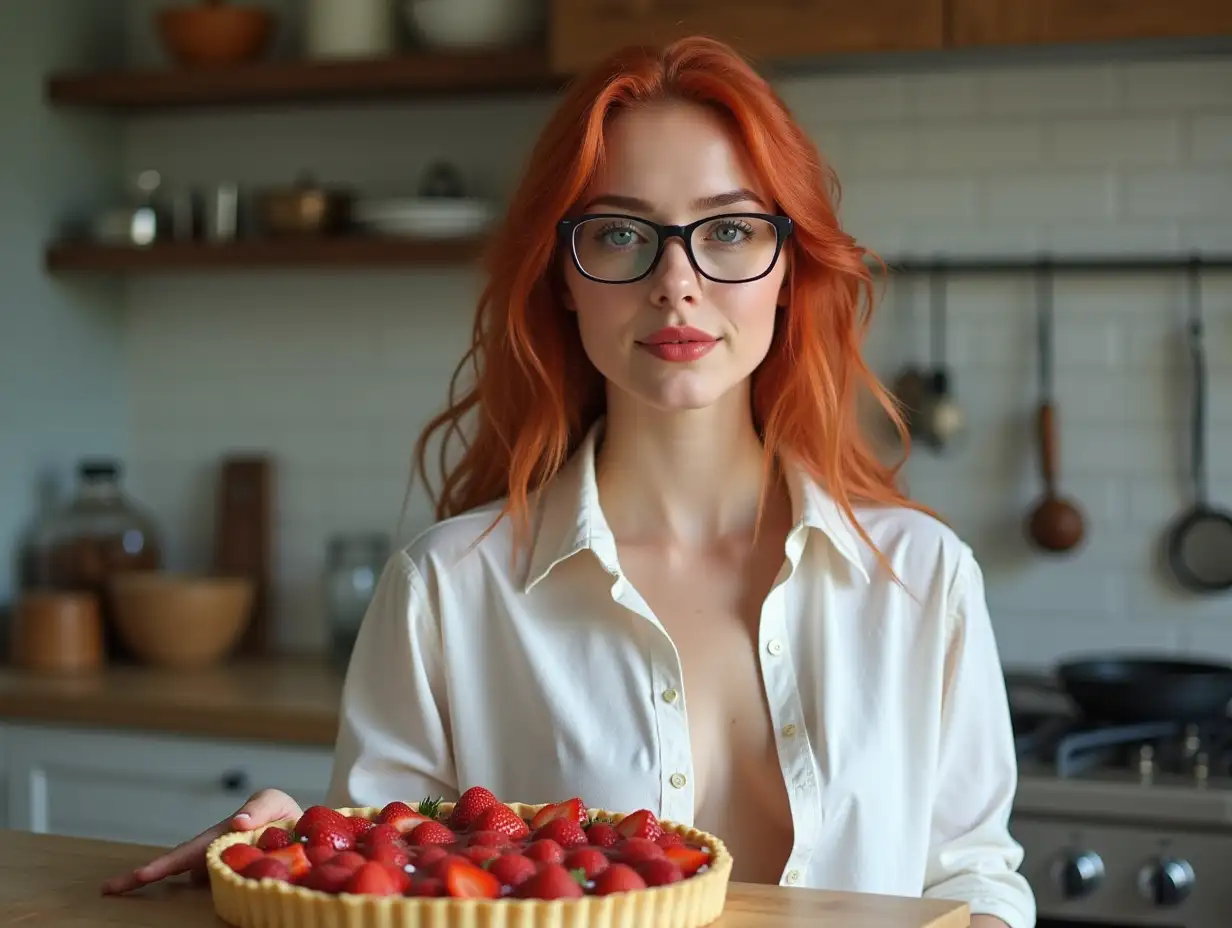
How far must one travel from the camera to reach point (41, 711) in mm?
3127

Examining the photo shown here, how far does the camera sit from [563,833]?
48.4 inches

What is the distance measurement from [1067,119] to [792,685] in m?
1.72

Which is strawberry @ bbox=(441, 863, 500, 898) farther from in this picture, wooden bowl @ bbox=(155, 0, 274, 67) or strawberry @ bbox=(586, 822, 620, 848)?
wooden bowl @ bbox=(155, 0, 274, 67)

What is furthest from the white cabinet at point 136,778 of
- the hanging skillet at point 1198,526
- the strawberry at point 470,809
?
the strawberry at point 470,809

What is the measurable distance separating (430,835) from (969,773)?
0.79m

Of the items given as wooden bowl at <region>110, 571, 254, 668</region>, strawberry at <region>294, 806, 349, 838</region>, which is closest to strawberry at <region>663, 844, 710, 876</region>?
strawberry at <region>294, 806, 349, 838</region>

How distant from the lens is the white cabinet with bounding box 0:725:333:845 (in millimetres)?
3004

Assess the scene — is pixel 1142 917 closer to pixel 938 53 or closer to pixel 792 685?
pixel 792 685

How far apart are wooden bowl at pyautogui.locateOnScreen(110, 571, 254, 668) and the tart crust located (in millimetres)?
2281

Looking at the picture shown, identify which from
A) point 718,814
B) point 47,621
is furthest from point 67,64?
point 718,814

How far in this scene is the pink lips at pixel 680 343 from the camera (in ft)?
5.60

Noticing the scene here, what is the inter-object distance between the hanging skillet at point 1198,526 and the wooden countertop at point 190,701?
156 centimetres

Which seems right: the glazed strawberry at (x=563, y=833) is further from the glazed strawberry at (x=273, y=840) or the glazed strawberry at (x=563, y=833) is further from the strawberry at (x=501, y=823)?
the glazed strawberry at (x=273, y=840)

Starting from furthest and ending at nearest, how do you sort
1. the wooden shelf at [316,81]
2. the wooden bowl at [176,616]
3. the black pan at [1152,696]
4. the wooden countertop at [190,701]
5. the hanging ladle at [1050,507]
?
the wooden bowl at [176,616] → the wooden shelf at [316,81] → the hanging ladle at [1050,507] → the wooden countertop at [190,701] → the black pan at [1152,696]
